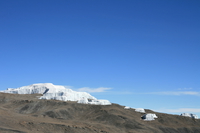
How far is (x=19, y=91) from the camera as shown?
12988cm

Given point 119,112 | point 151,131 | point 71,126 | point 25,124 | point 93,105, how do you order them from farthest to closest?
1. point 93,105
2. point 119,112
3. point 151,131
4. point 71,126
5. point 25,124

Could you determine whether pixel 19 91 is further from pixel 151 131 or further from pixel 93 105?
pixel 151 131

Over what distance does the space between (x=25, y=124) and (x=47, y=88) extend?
7915 cm

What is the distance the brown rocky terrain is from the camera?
55.4 m

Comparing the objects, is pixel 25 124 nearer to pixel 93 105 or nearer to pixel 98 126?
pixel 98 126

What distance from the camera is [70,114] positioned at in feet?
254

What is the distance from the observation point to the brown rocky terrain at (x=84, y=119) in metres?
55.4

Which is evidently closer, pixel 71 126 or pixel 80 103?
pixel 71 126

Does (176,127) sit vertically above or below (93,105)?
below

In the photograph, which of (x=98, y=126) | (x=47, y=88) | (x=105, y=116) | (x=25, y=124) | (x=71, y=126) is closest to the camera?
(x=25, y=124)

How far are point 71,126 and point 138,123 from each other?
24335 mm

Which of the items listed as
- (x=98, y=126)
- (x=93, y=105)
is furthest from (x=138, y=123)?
(x=93, y=105)

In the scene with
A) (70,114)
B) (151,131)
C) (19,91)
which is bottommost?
(151,131)

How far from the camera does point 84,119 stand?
246 ft
